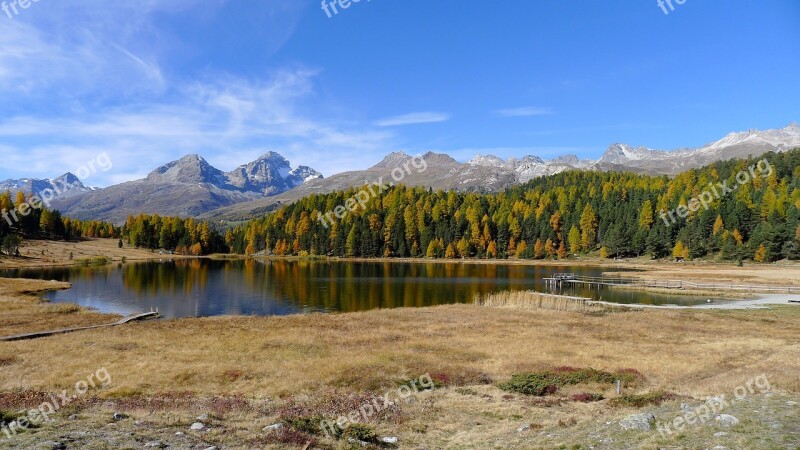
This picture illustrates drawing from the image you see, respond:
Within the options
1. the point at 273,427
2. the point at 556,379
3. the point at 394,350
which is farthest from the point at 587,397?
the point at 394,350

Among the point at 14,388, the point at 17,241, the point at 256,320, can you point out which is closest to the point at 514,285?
the point at 256,320

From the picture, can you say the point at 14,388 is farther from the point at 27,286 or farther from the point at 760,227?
the point at 760,227

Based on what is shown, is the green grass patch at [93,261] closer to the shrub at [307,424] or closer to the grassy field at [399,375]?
the grassy field at [399,375]

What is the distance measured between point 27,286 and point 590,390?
9610 cm

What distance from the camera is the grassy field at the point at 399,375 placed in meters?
16.1

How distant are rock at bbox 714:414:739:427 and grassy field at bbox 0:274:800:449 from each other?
1.14 feet

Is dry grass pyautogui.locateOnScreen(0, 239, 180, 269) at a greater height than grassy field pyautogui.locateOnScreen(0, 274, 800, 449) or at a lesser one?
greater

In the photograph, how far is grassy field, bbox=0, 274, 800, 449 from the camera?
16.1 metres

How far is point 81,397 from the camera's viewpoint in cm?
2269

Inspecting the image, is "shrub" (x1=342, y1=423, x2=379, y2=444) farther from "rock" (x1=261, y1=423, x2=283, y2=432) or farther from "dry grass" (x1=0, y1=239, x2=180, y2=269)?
"dry grass" (x1=0, y1=239, x2=180, y2=269)

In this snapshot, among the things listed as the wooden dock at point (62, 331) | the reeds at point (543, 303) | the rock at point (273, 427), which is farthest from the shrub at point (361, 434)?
the reeds at point (543, 303)

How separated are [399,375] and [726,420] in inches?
687

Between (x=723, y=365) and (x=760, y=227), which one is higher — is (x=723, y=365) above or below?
below

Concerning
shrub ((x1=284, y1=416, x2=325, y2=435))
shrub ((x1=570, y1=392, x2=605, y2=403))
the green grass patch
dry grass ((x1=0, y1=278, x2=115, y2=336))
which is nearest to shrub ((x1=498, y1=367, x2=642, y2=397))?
→ shrub ((x1=570, y1=392, x2=605, y2=403))
